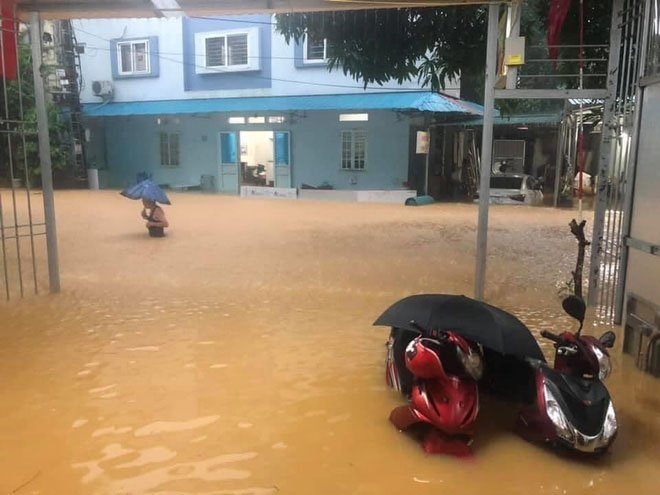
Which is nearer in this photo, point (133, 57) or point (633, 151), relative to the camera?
point (633, 151)

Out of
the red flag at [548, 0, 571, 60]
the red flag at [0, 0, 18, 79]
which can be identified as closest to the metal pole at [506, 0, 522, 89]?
the red flag at [548, 0, 571, 60]

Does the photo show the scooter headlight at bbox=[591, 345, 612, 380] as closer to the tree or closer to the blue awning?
the tree

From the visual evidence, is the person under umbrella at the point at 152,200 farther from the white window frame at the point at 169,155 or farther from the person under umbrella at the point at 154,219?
the white window frame at the point at 169,155

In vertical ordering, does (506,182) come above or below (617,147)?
below

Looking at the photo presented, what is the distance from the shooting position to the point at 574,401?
3.29m

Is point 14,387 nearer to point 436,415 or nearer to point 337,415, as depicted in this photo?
point 337,415

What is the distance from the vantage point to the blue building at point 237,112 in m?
19.2

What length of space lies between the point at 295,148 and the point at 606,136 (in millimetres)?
15503

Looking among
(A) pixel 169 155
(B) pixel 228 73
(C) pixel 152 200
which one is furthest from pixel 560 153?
(A) pixel 169 155

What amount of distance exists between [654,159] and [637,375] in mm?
1796

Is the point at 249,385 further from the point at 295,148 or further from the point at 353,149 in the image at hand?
the point at 295,148

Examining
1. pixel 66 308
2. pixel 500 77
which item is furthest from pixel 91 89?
pixel 500 77

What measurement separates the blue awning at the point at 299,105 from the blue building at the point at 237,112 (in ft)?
0.18

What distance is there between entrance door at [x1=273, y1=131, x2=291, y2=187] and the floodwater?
459 inches
